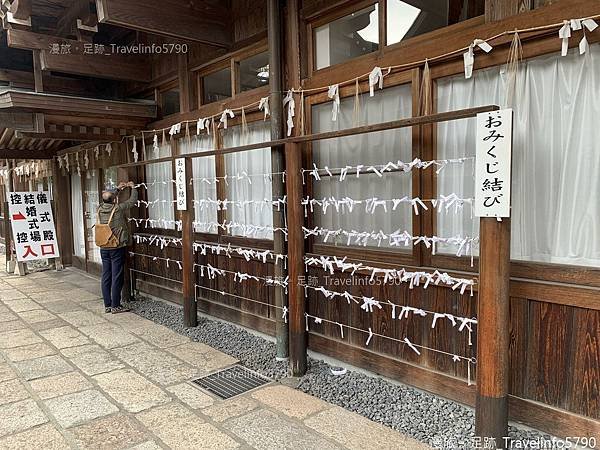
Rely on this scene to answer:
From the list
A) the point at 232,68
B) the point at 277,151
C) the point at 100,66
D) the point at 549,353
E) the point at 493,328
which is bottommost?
the point at 549,353

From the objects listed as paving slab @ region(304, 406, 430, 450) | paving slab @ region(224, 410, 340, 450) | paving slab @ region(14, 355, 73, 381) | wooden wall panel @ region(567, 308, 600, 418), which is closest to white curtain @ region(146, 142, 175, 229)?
paving slab @ region(14, 355, 73, 381)

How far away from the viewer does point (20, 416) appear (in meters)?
3.20

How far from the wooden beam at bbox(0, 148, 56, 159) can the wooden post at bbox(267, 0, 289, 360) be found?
741 cm

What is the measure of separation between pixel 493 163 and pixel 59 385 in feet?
12.8

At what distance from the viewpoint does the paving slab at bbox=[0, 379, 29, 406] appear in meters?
3.49

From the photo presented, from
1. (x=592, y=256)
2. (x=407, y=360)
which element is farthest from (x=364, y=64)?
(x=407, y=360)

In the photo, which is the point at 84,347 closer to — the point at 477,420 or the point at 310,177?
the point at 310,177

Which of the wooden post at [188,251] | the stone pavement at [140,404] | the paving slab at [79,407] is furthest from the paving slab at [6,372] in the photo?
the wooden post at [188,251]

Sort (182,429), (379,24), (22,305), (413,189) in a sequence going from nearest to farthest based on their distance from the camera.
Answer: (182,429) → (413,189) → (379,24) → (22,305)

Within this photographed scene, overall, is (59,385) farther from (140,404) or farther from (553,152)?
(553,152)

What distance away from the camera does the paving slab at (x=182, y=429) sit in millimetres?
2797

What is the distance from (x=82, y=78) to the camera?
690cm

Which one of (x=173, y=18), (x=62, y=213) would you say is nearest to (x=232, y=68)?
(x=173, y=18)

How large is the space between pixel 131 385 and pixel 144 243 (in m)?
3.54
